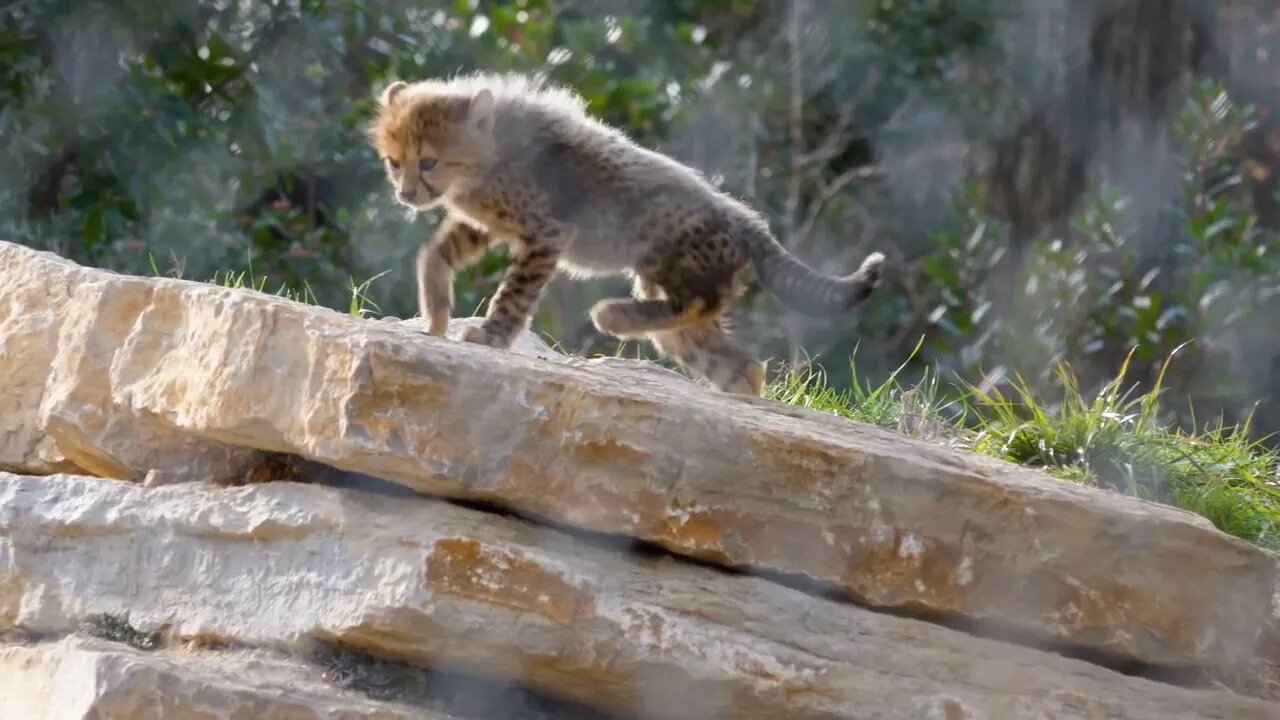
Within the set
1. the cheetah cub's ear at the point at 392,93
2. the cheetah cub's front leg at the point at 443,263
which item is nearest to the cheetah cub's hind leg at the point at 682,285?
the cheetah cub's front leg at the point at 443,263

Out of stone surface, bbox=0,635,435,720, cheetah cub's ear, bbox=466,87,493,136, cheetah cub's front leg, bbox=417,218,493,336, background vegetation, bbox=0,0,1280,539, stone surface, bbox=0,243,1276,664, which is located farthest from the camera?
background vegetation, bbox=0,0,1280,539

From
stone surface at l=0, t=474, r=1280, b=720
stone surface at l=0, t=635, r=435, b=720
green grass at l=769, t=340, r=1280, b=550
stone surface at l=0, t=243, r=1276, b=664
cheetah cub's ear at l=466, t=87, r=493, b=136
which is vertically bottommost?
stone surface at l=0, t=635, r=435, b=720

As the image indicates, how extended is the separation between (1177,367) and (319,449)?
3.94m

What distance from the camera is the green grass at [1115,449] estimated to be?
3082mm

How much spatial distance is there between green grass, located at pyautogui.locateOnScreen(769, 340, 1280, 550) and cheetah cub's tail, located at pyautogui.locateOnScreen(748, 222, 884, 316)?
0.93ft

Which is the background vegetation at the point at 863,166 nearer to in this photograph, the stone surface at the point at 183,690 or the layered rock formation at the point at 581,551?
the layered rock formation at the point at 581,551

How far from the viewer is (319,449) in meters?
2.20

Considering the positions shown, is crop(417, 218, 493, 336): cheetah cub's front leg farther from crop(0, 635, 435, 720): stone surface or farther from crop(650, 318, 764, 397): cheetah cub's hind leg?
crop(0, 635, 435, 720): stone surface

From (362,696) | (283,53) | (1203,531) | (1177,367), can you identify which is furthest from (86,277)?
(1177,367)

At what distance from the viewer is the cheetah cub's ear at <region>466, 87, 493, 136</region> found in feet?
10.4

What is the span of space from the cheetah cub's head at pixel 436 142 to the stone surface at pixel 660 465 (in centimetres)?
78

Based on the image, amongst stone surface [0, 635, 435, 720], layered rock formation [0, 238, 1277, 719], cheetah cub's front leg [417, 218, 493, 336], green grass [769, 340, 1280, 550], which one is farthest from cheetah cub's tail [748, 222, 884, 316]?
stone surface [0, 635, 435, 720]

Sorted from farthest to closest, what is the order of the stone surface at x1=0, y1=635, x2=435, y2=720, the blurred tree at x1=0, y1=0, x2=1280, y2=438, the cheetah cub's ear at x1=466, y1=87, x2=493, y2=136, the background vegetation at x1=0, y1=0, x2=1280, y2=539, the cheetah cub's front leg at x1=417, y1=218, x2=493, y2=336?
the blurred tree at x1=0, y1=0, x2=1280, y2=438 < the background vegetation at x1=0, y1=0, x2=1280, y2=539 < the cheetah cub's ear at x1=466, y1=87, x2=493, y2=136 < the cheetah cub's front leg at x1=417, y1=218, x2=493, y2=336 < the stone surface at x1=0, y1=635, x2=435, y2=720

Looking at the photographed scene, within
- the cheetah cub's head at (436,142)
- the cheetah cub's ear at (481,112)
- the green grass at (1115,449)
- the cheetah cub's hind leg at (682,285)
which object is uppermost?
the cheetah cub's ear at (481,112)
